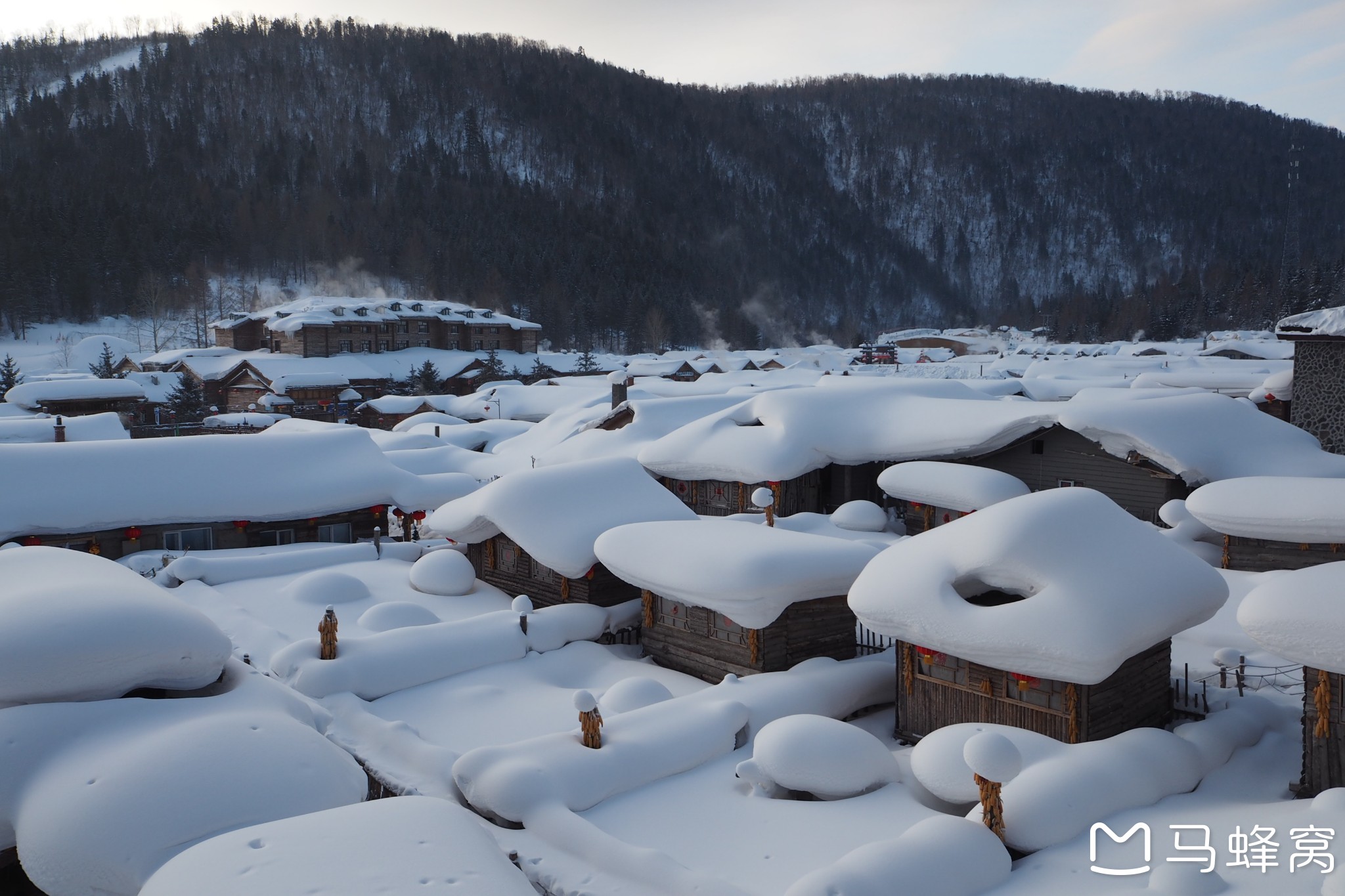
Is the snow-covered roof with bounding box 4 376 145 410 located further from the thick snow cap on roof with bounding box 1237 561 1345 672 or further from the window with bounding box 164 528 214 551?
the thick snow cap on roof with bounding box 1237 561 1345 672

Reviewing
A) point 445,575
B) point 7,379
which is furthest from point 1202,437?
point 7,379

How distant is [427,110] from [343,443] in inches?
6915

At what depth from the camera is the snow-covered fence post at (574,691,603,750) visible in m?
13.4

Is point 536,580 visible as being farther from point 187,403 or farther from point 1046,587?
point 187,403

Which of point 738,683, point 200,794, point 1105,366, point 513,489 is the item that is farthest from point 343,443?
point 1105,366

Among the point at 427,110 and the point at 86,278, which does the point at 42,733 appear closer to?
the point at 86,278

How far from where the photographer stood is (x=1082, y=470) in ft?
89.4

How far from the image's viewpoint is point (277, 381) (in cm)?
6675

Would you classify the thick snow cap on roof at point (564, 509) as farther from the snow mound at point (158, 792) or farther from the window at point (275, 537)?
the snow mound at point (158, 792)

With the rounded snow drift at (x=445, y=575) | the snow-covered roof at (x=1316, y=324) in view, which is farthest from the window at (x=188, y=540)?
the snow-covered roof at (x=1316, y=324)

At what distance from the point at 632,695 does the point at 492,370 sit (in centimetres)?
6480

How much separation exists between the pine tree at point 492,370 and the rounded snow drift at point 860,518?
176 feet

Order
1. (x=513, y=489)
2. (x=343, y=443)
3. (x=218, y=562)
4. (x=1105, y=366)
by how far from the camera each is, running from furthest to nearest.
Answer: (x=1105, y=366), (x=343, y=443), (x=218, y=562), (x=513, y=489)

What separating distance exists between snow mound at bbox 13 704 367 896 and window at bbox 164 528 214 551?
17.8 meters
